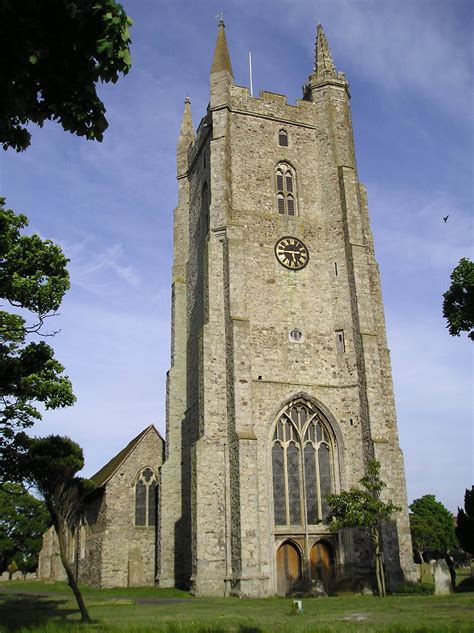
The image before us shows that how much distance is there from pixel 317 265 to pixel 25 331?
1625 cm

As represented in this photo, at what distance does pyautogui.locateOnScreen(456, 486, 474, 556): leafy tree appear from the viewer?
1275 inches

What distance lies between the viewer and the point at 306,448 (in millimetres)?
25875

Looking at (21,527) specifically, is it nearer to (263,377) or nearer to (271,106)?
(263,377)

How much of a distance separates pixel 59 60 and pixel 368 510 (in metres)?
18.9

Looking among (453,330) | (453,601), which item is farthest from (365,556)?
(453,330)

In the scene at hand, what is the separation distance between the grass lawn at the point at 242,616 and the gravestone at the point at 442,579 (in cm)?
244

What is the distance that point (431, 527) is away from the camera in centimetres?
6612

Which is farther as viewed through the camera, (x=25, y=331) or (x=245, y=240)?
(x=245, y=240)

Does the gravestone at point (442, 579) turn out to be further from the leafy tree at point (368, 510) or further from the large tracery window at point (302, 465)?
the large tracery window at point (302, 465)

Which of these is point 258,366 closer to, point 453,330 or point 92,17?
point 453,330

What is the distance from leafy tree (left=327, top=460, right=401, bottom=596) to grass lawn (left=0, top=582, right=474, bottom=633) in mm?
3028

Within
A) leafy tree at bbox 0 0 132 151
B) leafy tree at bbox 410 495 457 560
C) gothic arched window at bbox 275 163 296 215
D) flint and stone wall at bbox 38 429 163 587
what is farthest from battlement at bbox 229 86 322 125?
leafy tree at bbox 410 495 457 560

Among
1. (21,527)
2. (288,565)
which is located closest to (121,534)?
(288,565)

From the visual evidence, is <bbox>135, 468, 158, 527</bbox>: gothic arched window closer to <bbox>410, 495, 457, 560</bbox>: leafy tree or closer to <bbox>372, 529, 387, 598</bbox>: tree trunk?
<bbox>372, 529, 387, 598</bbox>: tree trunk
